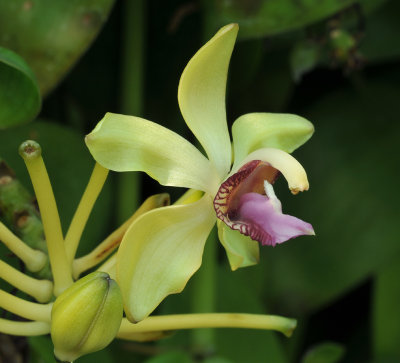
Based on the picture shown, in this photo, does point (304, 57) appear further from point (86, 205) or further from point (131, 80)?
point (86, 205)

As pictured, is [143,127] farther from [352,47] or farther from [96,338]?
[352,47]

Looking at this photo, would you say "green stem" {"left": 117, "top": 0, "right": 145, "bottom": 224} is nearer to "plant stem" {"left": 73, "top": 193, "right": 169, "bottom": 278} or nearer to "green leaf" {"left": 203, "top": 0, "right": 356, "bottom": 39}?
"green leaf" {"left": 203, "top": 0, "right": 356, "bottom": 39}

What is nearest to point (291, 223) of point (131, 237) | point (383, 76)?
point (131, 237)

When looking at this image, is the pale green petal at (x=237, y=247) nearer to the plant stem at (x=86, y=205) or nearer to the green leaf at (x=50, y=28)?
the plant stem at (x=86, y=205)

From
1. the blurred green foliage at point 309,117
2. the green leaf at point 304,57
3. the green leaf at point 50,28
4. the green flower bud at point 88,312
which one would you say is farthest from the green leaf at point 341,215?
the green flower bud at point 88,312

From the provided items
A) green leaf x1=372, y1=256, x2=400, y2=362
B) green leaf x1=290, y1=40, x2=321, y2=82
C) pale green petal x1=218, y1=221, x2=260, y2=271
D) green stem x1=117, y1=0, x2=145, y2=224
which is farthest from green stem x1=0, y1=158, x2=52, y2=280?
green leaf x1=372, y1=256, x2=400, y2=362

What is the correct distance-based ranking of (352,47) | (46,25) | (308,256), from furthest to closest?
1. (308,256)
2. (352,47)
3. (46,25)
